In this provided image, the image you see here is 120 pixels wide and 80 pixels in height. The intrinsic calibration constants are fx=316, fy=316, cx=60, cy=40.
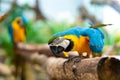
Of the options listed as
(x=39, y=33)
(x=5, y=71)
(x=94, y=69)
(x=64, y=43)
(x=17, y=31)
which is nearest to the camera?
(x=94, y=69)

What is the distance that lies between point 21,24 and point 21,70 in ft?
1.37

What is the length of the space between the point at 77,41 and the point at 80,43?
0.8 inches

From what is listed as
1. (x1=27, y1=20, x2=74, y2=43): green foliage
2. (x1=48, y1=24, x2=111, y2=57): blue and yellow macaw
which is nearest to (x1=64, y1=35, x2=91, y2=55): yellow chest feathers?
(x1=48, y1=24, x2=111, y2=57): blue and yellow macaw

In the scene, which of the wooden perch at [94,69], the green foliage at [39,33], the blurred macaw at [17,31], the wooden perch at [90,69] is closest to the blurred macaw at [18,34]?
the blurred macaw at [17,31]

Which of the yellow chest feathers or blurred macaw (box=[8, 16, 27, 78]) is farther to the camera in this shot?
blurred macaw (box=[8, 16, 27, 78])

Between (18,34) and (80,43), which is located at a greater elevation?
(80,43)

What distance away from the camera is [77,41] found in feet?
3.34

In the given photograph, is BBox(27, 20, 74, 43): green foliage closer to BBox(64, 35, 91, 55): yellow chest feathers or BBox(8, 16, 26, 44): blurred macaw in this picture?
BBox(8, 16, 26, 44): blurred macaw

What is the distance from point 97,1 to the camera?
7.79 feet

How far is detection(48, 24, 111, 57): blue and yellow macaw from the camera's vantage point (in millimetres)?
946

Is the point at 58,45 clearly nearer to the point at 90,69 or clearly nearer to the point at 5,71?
the point at 90,69

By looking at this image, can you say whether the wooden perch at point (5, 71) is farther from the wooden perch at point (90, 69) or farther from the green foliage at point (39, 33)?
the wooden perch at point (90, 69)

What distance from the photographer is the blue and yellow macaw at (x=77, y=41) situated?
946mm

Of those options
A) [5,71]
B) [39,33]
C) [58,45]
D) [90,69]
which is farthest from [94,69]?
[39,33]
